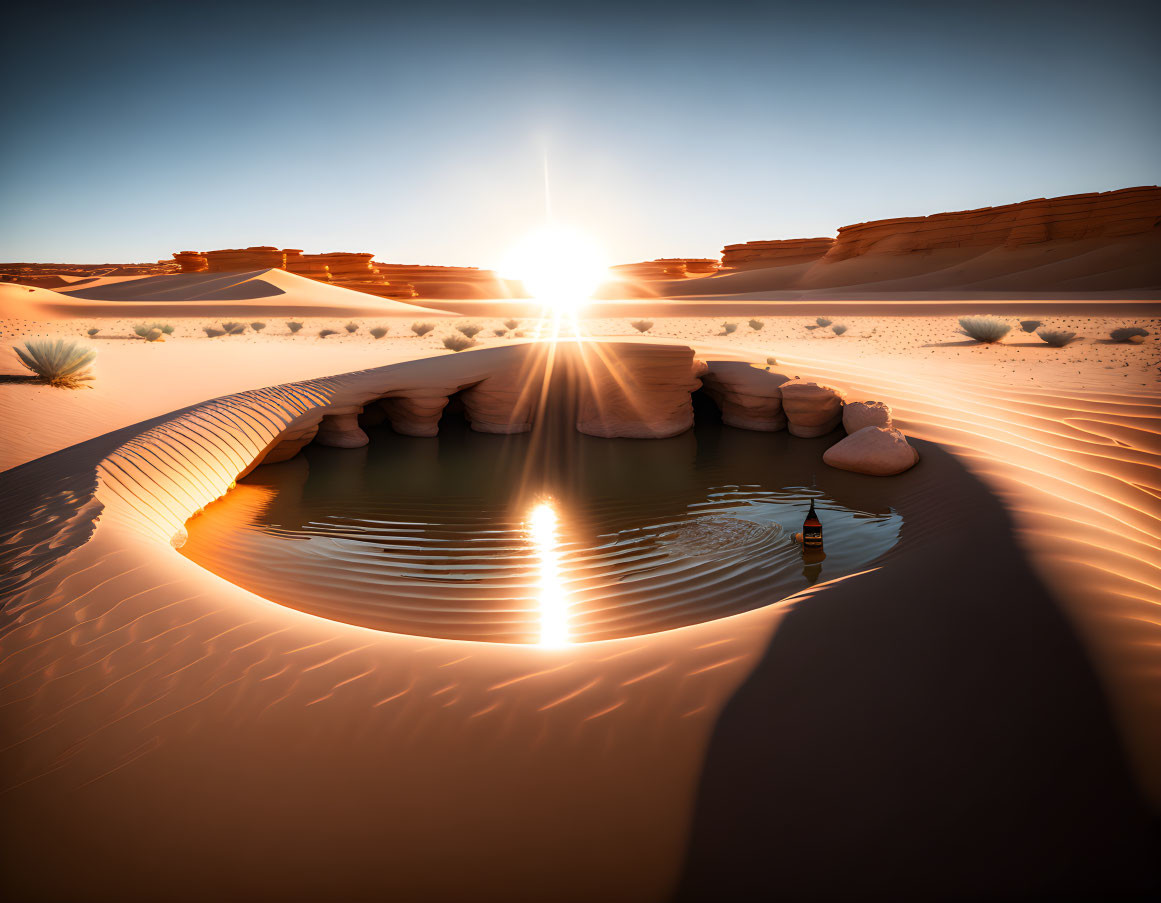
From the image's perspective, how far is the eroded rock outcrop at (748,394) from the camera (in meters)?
10.6

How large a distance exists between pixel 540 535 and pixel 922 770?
15.2 feet

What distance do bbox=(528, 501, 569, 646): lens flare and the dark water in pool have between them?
0.02 m

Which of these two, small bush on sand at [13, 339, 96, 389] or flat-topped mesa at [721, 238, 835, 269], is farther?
flat-topped mesa at [721, 238, 835, 269]

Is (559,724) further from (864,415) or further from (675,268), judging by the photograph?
(675,268)

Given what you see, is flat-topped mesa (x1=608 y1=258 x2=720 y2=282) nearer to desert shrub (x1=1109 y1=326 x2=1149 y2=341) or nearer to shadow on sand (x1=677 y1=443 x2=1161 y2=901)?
desert shrub (x1=1109 y1=326 x2=1149 y2=341)

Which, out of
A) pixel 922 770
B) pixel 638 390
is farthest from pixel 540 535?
pixel 638 390

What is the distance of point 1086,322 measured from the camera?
1839cm

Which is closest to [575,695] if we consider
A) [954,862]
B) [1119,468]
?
[954,862]

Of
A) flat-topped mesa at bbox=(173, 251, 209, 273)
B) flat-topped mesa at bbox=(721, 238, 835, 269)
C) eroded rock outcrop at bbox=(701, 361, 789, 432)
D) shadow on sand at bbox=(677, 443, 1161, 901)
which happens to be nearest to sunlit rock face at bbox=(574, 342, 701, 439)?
eroded rock outcrop at bbox=(701, 361, 789, 432)

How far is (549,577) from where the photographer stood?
5.55 metres

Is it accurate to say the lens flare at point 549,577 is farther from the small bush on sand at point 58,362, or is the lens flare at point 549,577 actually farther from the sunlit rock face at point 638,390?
the small bush on sand at point 58,362

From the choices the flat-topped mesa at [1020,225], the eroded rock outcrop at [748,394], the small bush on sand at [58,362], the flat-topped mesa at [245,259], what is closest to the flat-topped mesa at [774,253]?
the flat-topped mesa at [1020,225]

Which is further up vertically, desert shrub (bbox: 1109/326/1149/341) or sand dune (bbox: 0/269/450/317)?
sand dune (bbox: 0/269/450/317)

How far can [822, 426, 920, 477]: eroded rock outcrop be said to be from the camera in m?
7.57
